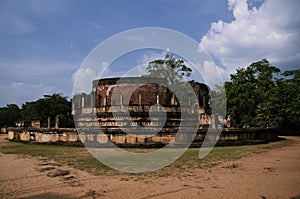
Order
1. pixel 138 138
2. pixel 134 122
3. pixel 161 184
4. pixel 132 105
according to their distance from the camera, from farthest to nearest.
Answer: pixel 132 105 < pixel 134 122 < pixel 138 138 < pixel 161 184

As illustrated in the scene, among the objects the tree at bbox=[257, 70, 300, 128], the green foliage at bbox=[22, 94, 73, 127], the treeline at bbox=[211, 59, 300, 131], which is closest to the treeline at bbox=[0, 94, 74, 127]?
the green foliage at bbox=[22, 94, 73, 127]

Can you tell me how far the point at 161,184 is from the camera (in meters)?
4.22

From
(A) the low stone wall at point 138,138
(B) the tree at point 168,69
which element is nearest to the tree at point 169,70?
(B) the tree at point 168,69

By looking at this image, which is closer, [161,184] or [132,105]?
[161,184]

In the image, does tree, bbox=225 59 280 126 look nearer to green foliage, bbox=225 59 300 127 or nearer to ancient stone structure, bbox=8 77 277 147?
green foliage, bbox=225 59 300 127

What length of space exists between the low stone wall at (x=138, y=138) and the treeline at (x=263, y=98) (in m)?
5.05

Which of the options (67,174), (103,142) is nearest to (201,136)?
(103,142)

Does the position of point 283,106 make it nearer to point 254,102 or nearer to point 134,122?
point 254,102

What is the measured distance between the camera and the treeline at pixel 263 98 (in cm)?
1577

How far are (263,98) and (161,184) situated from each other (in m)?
19.8

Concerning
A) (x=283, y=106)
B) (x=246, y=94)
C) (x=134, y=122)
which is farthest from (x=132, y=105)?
(x=246, y=94)

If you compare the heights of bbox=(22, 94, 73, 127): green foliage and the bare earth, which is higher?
bbox=(22, 94, 73, 127): green foliage

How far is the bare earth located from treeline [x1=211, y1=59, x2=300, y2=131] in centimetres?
1114

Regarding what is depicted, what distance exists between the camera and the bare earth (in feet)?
12.0
